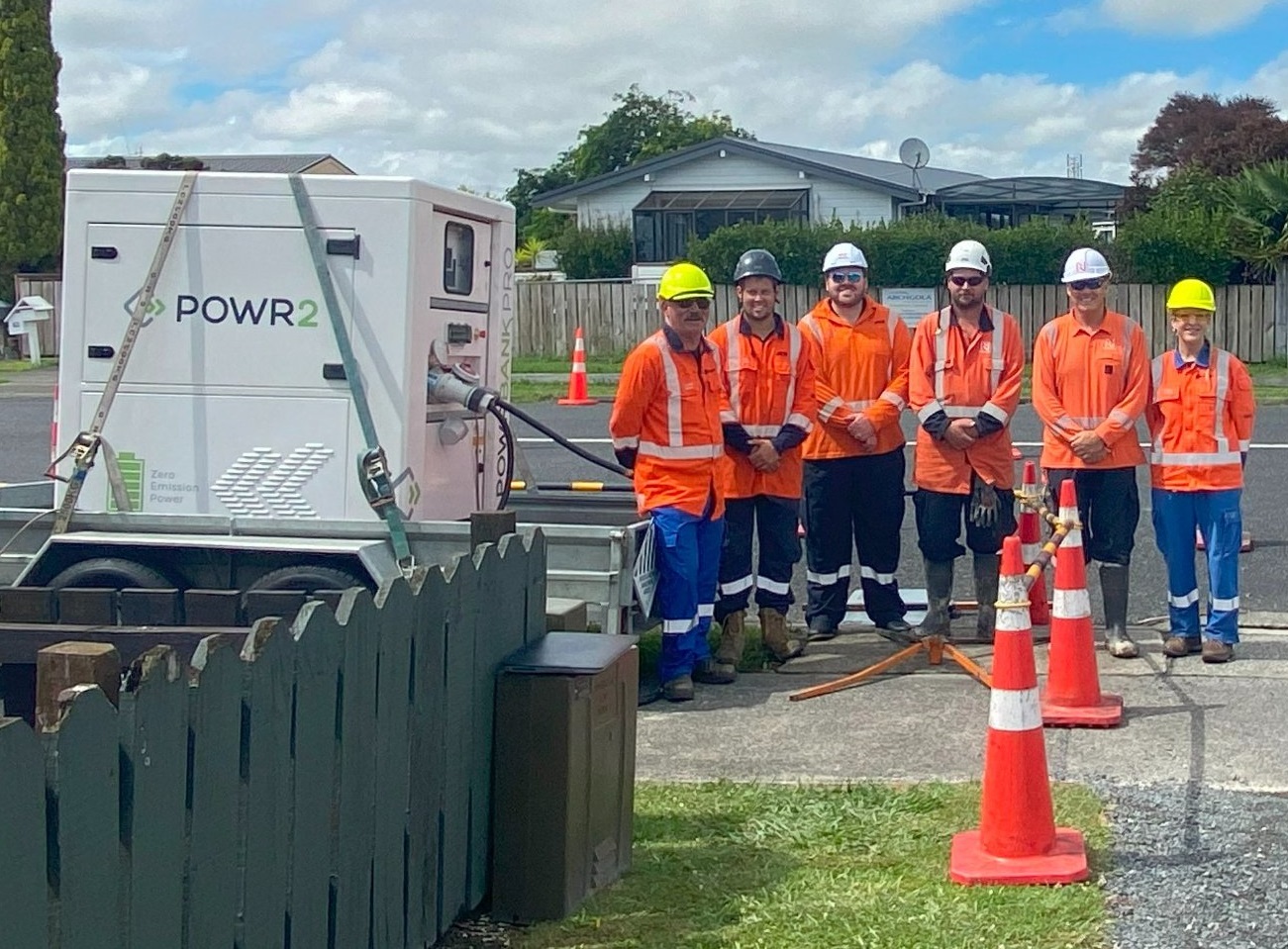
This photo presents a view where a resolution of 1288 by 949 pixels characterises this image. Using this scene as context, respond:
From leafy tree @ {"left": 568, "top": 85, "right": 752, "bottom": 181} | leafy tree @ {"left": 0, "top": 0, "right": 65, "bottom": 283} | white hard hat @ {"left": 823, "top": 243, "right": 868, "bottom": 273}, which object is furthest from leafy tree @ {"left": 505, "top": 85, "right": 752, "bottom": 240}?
white hard hat @ {"left": 823, "top": 243, "right": 868, "bottom": 273}

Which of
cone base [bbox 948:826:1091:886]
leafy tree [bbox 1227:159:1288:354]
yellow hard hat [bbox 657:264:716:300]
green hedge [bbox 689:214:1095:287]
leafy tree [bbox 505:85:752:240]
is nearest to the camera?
cone base [bbox 948:826:1091:886]

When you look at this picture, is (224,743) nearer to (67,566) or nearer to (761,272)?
(67,566)

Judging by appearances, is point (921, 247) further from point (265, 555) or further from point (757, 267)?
point (265, 555)

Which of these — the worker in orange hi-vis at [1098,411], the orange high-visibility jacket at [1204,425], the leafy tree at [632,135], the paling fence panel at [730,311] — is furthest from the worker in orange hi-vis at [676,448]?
the leafy tree at [632,135]

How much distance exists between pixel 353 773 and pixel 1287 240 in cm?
2531

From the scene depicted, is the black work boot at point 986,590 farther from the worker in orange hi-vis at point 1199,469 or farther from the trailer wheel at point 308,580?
the trailer wheel at point 308,580

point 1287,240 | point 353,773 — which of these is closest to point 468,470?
point 353,773

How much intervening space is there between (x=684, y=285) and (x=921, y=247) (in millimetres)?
21829

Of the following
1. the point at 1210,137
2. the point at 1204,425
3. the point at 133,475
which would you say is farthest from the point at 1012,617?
the point at 1210,137

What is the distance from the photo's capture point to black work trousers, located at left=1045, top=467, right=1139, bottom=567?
8.21m

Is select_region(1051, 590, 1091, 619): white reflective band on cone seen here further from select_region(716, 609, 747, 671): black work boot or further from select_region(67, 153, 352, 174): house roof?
select_region(67, 153, 352, 174): house roof

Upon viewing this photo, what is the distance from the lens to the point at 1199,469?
26.1ft

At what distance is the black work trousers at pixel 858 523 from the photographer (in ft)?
27.7

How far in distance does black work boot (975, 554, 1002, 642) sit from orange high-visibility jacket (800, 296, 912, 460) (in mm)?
714
